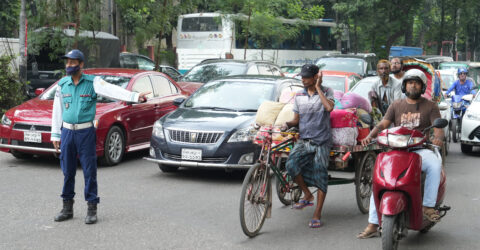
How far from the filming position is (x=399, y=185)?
5504 mm

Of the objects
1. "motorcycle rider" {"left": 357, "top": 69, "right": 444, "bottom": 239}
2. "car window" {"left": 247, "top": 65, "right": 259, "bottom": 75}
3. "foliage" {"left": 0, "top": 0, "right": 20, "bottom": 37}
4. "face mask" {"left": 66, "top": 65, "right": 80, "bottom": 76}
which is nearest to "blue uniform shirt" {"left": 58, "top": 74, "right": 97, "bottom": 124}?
"face mask" {"left": 66, "top": 65, "right": 80, "bottom": 76}

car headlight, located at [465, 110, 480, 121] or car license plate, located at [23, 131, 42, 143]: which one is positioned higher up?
car headlight, located at [465, 110, 480, 121]

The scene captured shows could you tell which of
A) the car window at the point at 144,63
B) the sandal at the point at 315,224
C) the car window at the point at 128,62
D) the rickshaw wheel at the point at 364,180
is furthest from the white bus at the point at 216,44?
the sandal at the point at 315,224

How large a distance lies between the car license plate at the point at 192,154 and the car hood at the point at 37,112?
1.96 meters

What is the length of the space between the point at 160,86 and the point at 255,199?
21.6 feet

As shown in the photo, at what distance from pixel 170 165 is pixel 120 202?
1748 millimetres

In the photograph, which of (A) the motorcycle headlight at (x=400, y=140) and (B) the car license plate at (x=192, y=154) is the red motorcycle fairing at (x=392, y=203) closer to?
(A) the motorcycle headlight at (x=400, y=140)

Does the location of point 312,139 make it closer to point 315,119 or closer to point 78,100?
point 315,119

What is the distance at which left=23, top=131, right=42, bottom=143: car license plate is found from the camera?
1020cm

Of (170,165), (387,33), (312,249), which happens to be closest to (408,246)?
(312,249)

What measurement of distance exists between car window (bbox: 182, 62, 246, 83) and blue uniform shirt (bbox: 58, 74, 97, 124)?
934 cm

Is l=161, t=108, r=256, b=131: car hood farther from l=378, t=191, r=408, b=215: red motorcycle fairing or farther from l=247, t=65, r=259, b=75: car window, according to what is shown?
l=247, t=65, r=259, b=75: car window

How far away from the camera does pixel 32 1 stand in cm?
1656

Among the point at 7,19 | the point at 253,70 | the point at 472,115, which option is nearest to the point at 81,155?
the point at 472,115
